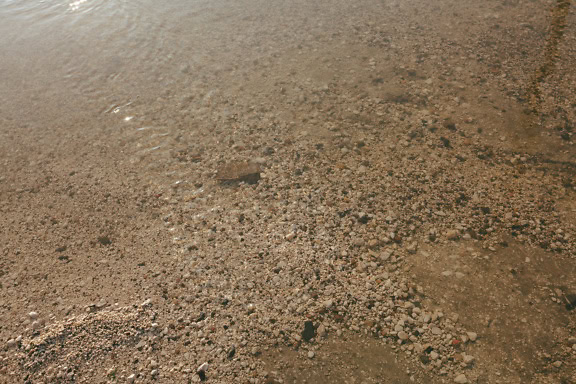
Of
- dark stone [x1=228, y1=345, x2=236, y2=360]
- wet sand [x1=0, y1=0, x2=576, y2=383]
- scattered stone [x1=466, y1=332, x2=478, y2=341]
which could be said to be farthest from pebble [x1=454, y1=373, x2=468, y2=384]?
dark stone [x1=228, y1=345, x2=236, y2=360]

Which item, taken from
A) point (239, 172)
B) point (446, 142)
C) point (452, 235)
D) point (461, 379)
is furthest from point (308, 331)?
point (446, 142)

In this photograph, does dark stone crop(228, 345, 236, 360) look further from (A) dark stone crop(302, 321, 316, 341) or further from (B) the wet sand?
(A) dark stone crop(302, 321, 316, 341)

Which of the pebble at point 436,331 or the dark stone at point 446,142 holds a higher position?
the dark stone at point 446,142

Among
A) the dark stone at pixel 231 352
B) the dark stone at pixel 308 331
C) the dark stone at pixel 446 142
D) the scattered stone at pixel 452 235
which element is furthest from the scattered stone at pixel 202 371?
the dark stone at pixel 446 142

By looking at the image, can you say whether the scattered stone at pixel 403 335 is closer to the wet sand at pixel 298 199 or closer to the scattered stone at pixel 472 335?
the wet sand at pixel 298 199

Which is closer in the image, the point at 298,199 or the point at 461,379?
the point at 461,379

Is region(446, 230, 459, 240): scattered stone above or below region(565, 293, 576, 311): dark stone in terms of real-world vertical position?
above

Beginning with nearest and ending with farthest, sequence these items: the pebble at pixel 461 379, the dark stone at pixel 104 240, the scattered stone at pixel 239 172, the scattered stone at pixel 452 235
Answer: the pebble at pixel 461 379
the scattered stone at pixel 452 235
the dark stone at pixel 104 240
the scattered stone at pixel 239 172

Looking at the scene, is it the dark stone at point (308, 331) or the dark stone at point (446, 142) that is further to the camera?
the dark stone at point (446, 142)

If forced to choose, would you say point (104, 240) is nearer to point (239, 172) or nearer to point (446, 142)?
point (239, 172)

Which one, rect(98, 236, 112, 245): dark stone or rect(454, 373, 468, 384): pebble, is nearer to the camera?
rect(454, 373, 468, 384): pebble

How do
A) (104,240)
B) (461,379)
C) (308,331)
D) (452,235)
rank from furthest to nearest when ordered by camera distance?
(104,240)
(452,235)
(308,331)
(461,379)

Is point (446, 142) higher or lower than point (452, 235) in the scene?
higher

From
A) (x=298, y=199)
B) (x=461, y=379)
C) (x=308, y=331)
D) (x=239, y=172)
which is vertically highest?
(x=239, y=172)
